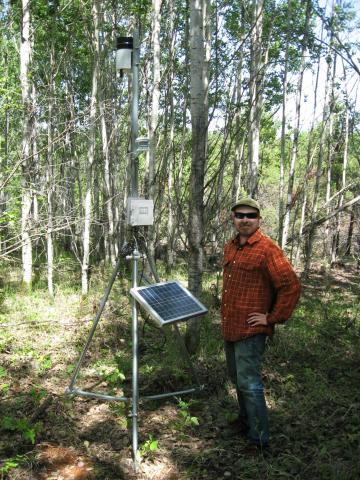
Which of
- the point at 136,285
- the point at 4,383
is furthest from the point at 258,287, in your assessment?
the point at 4,383

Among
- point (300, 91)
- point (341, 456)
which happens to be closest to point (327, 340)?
point (341, 456)

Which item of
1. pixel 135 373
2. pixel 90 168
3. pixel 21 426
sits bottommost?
pixel 21 426

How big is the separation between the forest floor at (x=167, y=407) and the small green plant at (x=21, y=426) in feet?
0.04

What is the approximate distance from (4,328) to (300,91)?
32.0 feet

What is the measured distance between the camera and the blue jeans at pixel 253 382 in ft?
9.68

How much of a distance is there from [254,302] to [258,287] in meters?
0.12

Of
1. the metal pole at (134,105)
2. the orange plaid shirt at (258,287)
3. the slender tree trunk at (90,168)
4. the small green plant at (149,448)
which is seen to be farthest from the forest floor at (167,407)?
the slender tree trunk at (90,168)

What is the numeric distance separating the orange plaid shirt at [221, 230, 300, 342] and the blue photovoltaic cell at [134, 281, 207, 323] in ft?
0.88

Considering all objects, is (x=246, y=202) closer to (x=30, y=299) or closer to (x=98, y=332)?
(x=98, y=332)

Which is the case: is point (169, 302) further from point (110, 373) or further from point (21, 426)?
point (110, 373)

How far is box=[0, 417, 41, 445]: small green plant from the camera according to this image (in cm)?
316

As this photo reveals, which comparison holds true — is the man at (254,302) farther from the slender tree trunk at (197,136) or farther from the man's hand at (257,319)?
the slender tree trunk at (197,136)

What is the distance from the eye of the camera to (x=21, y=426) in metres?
3.22

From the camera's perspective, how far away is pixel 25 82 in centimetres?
743
